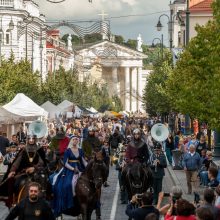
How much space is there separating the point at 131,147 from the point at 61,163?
90.2 inches

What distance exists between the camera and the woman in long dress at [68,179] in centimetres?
2152

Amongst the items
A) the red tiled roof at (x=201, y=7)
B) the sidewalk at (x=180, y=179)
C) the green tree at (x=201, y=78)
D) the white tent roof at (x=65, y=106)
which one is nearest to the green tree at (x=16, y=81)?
the white tent roof at (x=65, y=106)

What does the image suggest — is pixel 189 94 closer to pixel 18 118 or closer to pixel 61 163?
pixel 18 118

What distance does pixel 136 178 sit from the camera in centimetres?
2339

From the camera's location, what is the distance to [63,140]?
2608 centimetres

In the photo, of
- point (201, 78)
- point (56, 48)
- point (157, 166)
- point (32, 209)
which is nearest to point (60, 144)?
point (157, 166)

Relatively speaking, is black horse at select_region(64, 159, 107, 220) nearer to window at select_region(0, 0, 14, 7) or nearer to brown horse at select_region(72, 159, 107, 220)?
brown horse at select_region(72, 159, 107, 220)

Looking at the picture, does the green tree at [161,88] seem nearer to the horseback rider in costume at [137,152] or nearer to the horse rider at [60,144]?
the horse rider at [60,144]

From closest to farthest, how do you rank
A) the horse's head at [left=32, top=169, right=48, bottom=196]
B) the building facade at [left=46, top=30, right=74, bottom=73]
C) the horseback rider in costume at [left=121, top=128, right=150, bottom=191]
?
the horse's head at [left=32, top=169, right=48, bottom=196]
the horseback rider in costume at [left=121, top=128, right=150, bottom=191]
the building facade at [left=46, top=30, right=74, bottom=73]

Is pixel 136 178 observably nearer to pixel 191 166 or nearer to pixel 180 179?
pixel 191 166

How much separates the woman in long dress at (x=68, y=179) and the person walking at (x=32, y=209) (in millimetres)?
7033

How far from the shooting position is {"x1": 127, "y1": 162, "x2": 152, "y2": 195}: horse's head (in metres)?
23.4

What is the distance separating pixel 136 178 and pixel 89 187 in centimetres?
234

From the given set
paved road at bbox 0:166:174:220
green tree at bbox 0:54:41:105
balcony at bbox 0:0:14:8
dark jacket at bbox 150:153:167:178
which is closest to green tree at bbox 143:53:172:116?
green tree at bbox 0:54:41:105
